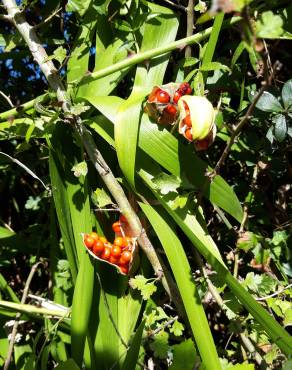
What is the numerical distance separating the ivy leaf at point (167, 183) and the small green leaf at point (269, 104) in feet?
0.85

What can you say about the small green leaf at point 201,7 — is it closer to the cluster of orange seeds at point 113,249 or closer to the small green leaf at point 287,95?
the small green leaf at point 287,95

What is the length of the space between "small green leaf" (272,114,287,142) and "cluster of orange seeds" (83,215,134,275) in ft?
1.34

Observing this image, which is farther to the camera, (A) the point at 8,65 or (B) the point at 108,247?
(A) the point at 8,65

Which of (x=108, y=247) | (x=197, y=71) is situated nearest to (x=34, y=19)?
(x=197, y=71)

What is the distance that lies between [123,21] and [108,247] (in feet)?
1.86

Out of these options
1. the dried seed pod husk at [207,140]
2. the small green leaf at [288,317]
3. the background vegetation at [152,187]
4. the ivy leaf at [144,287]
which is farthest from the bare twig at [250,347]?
the dried seed pod husk at [207,140]

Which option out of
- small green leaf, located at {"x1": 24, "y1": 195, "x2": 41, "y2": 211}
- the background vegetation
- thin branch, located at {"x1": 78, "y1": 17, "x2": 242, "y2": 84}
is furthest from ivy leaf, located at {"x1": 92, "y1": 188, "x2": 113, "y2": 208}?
small green leaf, located at {"x1": 24, "y1": 195, "x2": 41, "y2": 211}

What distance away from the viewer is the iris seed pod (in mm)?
918

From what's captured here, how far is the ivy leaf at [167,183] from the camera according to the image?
39.7 inches

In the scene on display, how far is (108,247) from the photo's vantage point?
1.11 meters

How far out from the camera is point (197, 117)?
0.92m

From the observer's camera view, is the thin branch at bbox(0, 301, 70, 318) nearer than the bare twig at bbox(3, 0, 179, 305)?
No

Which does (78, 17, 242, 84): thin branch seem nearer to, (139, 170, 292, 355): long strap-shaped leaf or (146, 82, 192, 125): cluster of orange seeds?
(146, 82, 192, 125): cluster of orange seeds

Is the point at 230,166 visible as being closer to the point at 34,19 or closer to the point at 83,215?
the point at 83,215
